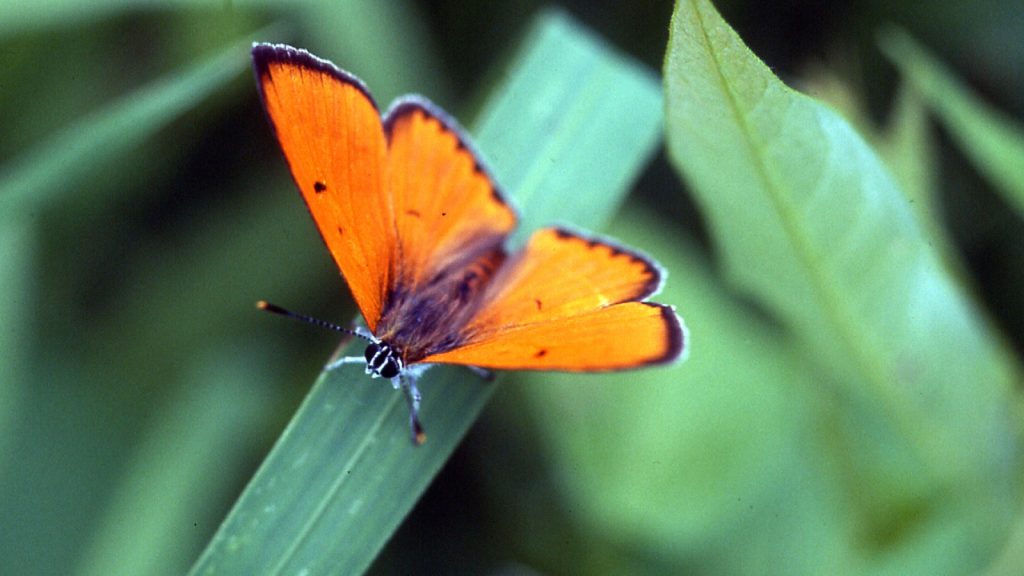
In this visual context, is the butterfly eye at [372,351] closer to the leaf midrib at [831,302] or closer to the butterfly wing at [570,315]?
the butterfly wing at [570,315]

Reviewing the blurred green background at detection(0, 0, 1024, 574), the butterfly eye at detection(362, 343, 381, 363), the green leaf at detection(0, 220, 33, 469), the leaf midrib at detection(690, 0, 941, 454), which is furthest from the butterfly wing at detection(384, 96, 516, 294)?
the green leaf at detection(0, 220, 33, 469)

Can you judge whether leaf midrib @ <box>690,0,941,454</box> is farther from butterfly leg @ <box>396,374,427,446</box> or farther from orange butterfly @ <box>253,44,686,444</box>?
butterfly leg @ <box>396,374,427,446</box>

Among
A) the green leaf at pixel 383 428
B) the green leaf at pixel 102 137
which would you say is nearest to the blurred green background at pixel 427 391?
the green leaf at pixel 102 137

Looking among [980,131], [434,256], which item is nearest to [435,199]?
[434,256]

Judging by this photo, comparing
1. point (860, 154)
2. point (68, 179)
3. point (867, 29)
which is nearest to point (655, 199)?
point (867, 29)

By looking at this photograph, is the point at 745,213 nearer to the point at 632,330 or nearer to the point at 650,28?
the point at 632,330
